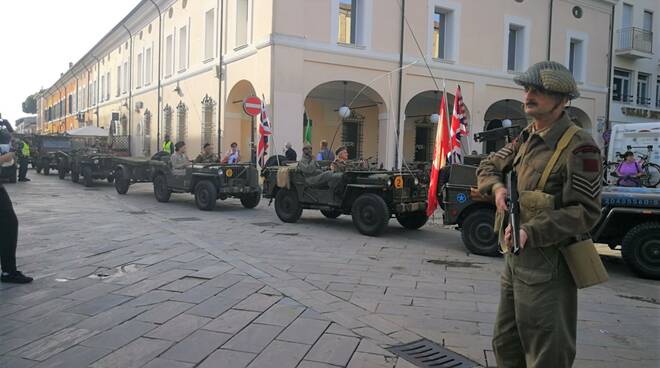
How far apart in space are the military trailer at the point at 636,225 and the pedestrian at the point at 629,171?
609 centimetres

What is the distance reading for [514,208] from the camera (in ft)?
8.02

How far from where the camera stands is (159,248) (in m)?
7.43

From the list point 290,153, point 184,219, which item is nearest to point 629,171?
point 290,153

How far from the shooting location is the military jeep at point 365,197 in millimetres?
8844

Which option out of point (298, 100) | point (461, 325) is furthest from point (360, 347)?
point (298, 100)

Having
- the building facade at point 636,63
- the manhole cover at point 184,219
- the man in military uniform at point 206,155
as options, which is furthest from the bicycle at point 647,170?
the building facade at point 636,63

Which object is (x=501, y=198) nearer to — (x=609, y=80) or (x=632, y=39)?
(x=609, y=80)

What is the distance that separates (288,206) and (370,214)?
7.24 feet

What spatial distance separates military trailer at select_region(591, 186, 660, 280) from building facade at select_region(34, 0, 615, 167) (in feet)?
28.1

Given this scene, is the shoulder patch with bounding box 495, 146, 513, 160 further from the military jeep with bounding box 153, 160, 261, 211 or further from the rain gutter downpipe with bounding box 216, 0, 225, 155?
the rain gutter downpipe with bounding box 216, 0, 225, 155

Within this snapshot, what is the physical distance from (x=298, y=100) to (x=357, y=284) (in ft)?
35.3

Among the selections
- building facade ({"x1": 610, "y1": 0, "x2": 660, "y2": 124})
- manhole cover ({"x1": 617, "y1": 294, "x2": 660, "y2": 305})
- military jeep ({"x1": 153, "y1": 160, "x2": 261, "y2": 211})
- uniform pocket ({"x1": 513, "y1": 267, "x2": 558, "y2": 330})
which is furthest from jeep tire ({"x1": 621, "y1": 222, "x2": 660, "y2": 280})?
building facade ({"x1": 610, "y1": 0, "x2": 660, "y2": 124})

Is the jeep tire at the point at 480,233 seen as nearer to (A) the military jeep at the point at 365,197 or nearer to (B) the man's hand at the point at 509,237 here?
(A) the military jeep at the point at 365,197

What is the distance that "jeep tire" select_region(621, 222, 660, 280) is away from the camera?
6414mm
